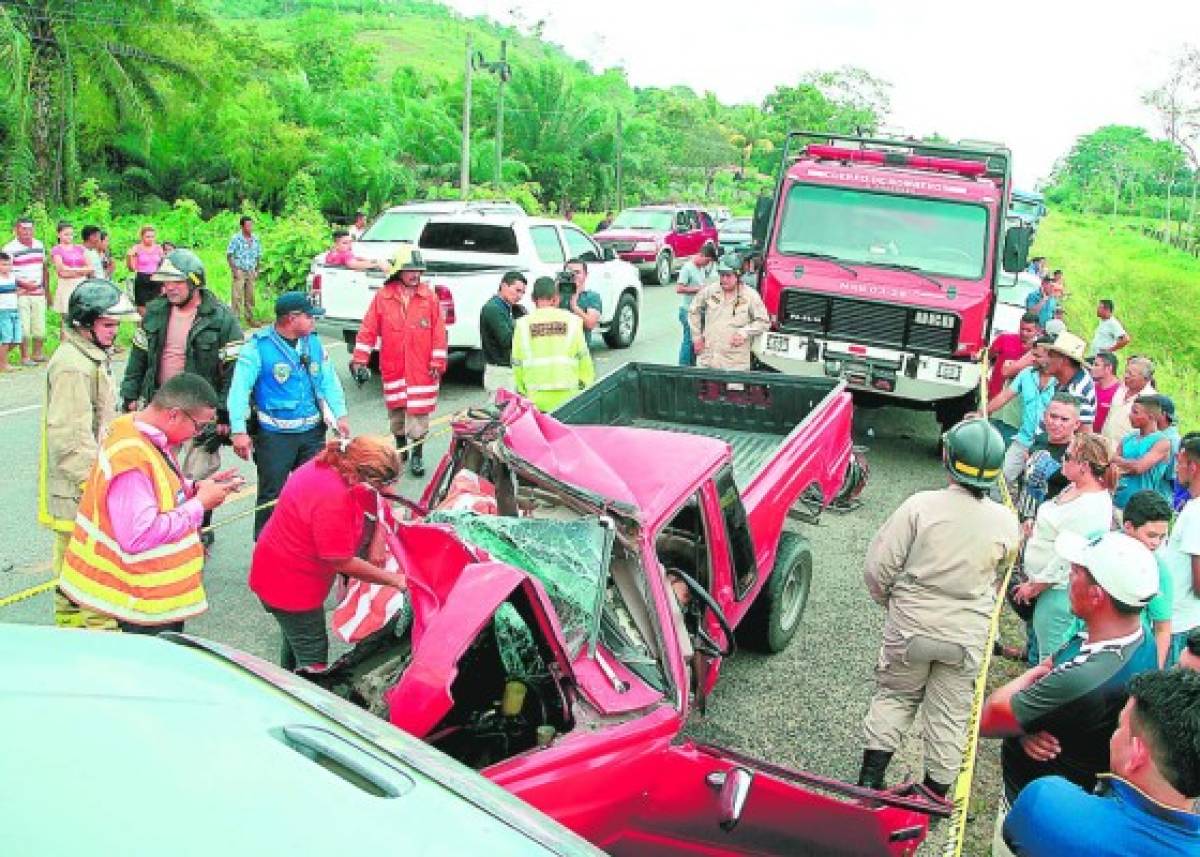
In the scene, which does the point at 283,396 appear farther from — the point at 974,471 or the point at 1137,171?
the point at 1137,171

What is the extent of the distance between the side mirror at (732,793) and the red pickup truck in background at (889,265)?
6.87 m

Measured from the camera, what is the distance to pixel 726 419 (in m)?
7.94

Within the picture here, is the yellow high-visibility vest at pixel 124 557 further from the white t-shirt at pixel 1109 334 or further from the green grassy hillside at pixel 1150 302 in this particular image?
the green grassy hillside at pixel 1150 302

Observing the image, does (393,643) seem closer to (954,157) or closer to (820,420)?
(820,420)

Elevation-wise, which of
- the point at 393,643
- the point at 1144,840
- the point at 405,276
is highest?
the point at 405,276

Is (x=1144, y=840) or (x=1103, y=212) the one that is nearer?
(x=1144, y=840)

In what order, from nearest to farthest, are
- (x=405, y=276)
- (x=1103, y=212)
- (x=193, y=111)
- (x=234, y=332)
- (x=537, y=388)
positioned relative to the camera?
(x=234, y=332), (x=537, y=388), (x=405, y=276), (x=193, y=111), (x=1103, y=212)

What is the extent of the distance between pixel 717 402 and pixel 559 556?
4244mm

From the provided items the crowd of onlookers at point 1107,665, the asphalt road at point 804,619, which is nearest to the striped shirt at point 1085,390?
the crowd of onlookers at point 1107,665

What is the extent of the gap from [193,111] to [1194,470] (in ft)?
88.3

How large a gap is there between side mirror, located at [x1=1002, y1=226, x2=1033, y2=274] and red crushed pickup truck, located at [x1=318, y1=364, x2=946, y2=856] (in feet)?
20.0

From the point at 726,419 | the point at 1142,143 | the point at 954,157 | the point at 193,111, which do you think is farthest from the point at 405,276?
the point at 1142,143

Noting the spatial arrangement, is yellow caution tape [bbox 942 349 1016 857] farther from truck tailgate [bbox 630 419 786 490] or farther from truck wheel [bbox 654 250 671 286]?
truck wheel [bbox 654 250 671 286]

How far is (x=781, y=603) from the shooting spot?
19.3ft
